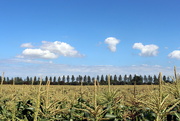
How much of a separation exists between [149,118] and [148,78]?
140151 millimetres

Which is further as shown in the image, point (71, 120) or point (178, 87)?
point (71, 120)

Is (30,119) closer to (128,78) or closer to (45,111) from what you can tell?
(45,111)

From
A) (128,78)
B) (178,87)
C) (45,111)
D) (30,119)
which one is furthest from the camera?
(128,78)

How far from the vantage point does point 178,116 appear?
3.18m

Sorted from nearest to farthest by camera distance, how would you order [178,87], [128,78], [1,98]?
[178,87]
[1,98]
[128,78]

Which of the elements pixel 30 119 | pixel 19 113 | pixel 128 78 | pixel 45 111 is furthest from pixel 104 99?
pixel 128 78

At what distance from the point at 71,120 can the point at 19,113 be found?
2202 millimetres

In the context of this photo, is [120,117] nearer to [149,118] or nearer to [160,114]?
[149,118]

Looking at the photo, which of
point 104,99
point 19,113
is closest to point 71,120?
point 104,99

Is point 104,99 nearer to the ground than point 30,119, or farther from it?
farther from it

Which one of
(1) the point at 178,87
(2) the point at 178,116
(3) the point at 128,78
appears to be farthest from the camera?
(3) the point at 128,78

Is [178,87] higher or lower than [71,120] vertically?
higher

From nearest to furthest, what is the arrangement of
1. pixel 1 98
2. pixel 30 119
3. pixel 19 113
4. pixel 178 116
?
pixel 178 116, pixel 30 119, pixel 19 113, pixel 1 98

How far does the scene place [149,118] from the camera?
364cm
